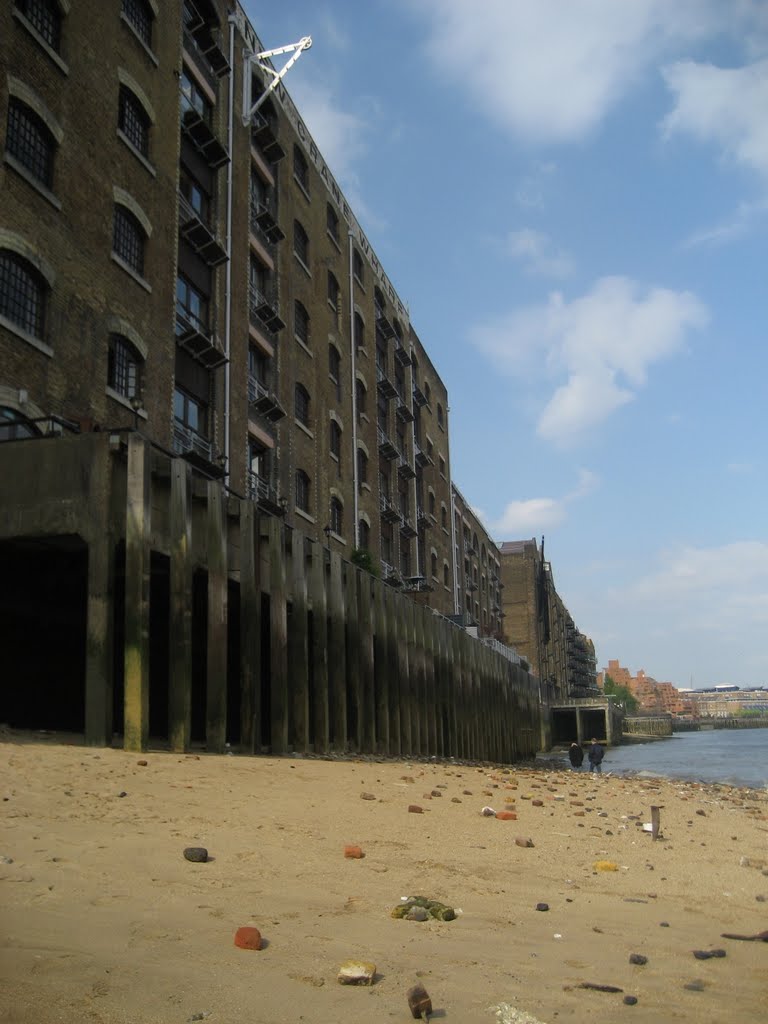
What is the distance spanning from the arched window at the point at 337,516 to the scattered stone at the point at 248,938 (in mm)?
28967

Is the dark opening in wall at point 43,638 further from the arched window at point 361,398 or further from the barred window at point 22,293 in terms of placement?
the arched window at point 361,398

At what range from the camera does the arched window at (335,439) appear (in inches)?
1374

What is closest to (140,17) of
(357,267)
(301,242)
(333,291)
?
(301,242)

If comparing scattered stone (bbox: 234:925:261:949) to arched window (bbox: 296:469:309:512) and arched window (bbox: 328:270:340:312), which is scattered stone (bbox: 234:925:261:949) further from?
arched window (bbox: 328:270:340:312)

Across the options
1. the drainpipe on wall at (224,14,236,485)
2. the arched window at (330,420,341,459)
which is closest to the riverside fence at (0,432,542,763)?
the drainpipe on wall at (224,14,236,485)

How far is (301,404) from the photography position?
32000mm

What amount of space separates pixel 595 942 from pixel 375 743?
15.8 metres

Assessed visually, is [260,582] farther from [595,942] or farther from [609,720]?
[609,720]

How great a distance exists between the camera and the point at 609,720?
8375 centimetres

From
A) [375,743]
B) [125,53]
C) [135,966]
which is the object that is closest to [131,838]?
[135,966]

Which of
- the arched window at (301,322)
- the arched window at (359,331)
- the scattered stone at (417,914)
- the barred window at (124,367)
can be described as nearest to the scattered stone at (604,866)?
the scattered stone at (417,914)

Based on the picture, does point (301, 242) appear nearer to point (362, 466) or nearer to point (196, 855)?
point (362, 466)

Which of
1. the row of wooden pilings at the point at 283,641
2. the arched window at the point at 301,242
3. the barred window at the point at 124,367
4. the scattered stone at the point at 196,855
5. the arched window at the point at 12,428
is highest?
the arched window at the point at 301,242

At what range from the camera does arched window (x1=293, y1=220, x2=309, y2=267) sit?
108 feet
